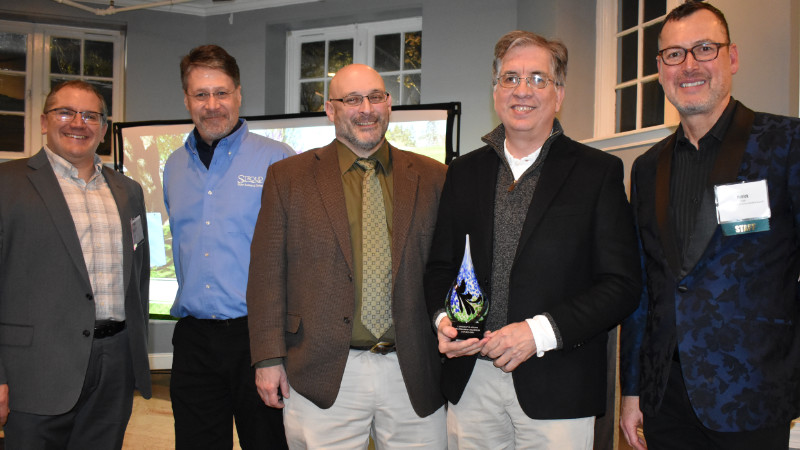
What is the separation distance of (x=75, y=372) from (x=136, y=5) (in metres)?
5.18

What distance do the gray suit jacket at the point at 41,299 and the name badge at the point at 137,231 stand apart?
0.29 meters

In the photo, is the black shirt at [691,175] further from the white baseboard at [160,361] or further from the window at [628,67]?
the white baseboard at [160,361]

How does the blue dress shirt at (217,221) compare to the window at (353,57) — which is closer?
the blue dress shirt at (217,221)

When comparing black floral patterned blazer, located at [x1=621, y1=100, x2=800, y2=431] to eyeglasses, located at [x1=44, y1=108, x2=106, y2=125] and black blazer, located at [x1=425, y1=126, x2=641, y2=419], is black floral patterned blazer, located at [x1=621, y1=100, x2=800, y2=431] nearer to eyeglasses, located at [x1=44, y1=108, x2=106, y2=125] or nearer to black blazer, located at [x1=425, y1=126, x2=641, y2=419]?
black blazer, located at [x1=425, y1=126, x2=641, y2=419]

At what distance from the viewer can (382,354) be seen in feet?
6.49

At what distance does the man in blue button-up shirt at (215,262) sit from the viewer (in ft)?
7.62

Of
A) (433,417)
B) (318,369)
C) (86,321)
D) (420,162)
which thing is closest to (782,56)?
(420,162)

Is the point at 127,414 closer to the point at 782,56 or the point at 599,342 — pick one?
the point at 599,342

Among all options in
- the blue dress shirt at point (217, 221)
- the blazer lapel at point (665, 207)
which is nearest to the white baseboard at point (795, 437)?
the blazer lapel at point (665, 207)

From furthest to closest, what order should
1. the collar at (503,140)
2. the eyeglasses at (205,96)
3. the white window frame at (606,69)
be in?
the white window frame at (606,69), the eyeglasses at (205,96), the collar at (503,140)

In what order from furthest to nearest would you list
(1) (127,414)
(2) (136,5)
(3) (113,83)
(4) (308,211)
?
(3) (113,83) → (2) (136,5) → (1) (127,414) → (4) (308,211)

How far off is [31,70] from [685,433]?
7156 millimetres

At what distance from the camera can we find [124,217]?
254cm

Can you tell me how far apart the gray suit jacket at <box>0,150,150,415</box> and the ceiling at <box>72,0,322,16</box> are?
479 centimetres
